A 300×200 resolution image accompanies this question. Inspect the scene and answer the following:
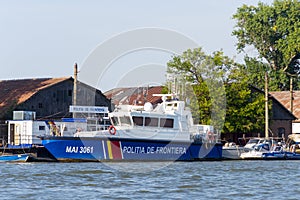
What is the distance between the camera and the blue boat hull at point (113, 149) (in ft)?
160

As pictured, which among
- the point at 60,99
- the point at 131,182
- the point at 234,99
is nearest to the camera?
the point at 131,182

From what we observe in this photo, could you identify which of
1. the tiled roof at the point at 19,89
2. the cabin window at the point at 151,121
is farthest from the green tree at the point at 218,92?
the cabin window at the point at 151,121

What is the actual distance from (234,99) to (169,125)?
1862cm

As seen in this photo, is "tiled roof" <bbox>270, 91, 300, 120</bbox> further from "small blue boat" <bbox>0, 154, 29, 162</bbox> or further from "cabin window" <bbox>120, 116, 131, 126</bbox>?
"small blue boat" <bbox>0, 154, 29, 162</bbox>

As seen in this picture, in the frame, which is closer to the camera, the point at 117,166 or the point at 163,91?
the point at 117,166

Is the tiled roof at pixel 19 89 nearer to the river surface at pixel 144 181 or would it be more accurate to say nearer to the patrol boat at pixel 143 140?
the patrol boat at pixel 143 140

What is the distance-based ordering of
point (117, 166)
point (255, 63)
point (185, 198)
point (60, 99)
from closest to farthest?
point (185, 198)
point (117, 166)
point (60, 99)
point (255, 63)

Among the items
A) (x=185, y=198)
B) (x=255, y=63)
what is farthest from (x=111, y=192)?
(x=255, y=63)

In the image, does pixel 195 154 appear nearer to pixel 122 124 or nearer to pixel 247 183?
pixel 122 124

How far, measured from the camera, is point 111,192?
3102 centimetres

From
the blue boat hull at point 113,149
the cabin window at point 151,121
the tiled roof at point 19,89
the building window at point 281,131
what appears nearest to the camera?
the blue boat hull at point 113,149

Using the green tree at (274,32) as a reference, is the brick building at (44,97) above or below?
below

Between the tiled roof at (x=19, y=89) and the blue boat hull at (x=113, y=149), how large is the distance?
14.7m

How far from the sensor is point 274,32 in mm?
100875
